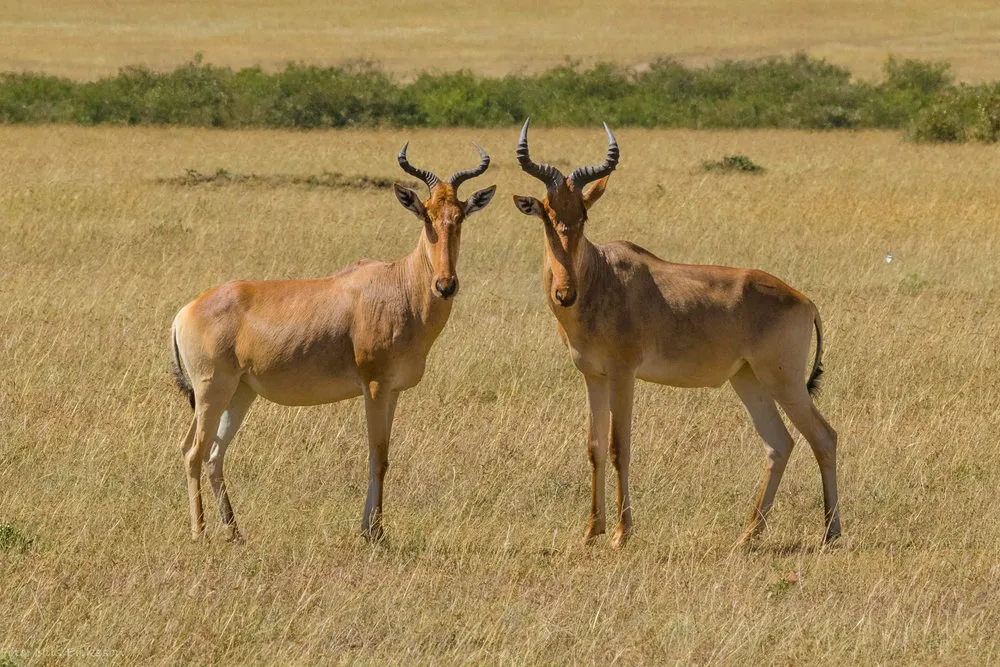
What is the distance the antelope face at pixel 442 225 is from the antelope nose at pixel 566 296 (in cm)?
53

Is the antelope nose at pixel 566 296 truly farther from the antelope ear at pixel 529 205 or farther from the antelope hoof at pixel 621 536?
the antelope hoof at pixel 621 536

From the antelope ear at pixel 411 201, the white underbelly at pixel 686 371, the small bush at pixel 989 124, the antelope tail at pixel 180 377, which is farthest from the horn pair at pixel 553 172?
the small bush at pixel 989 124

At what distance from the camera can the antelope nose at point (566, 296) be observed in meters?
7.52

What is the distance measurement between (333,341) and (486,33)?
244 feet

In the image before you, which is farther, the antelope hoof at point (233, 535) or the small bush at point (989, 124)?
the small bush at point (989, 124)

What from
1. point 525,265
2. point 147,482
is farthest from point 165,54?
point 147,482

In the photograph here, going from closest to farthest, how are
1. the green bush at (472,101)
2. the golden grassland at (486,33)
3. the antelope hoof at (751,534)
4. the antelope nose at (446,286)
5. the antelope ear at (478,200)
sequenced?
the antelope nose at (446,286) < the antelope ear at (478,200) < the antelope hoof at (751,534) < the green bush at (472,101) < the golden grassland at (486,33)

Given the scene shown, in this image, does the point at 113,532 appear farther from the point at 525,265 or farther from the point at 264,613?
the point at 525,265

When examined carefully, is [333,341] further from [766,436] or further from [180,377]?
[766,436]

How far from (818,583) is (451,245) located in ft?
8.23

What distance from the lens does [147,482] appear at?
28.7 ft

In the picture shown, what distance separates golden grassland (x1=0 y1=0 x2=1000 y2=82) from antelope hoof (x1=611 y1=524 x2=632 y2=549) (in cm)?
5605

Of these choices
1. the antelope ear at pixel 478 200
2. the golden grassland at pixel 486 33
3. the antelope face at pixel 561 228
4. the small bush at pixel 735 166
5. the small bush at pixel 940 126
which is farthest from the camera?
the golden grassland at pixel 486 33

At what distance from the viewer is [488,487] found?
8.84m
